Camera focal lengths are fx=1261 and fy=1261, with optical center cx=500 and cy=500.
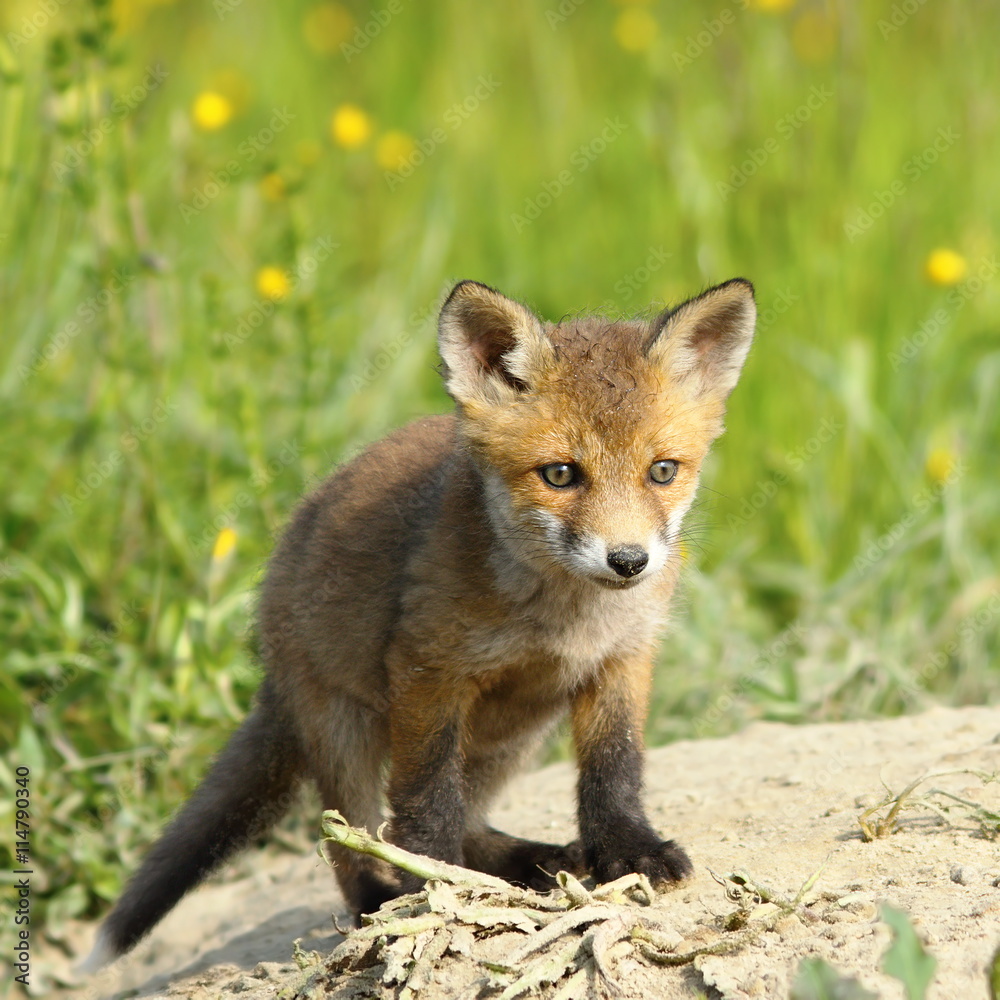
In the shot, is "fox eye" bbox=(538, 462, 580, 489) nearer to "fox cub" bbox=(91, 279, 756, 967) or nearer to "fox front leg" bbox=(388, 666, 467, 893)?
"fox cub" bbox=(91, 279, 756, 967)

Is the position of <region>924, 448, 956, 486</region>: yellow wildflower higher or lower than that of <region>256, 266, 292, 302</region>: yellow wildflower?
lower

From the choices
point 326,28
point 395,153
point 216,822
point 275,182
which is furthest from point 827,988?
point 326,28

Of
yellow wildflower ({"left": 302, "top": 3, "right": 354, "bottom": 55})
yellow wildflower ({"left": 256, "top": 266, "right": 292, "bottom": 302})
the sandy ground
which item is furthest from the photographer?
yellow wildflower ({"left": 302, "top": 3, "right": 354, "bottom": 55})

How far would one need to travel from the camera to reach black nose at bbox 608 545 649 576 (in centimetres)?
289

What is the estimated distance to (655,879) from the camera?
10.2 ft

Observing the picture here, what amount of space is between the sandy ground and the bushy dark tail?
231 millimetres

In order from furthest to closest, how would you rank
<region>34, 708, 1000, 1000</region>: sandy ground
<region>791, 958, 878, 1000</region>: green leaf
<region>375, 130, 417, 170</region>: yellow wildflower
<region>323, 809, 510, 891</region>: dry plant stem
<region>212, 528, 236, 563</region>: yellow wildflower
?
<region>375, 130, 417, 170</region>: yellow wildflower, <region>212, 528, 236, 563</region>: yellow wildflower, <region>323, 809, 510, 891</region>: dry plant stem, <region>34, 708, 1000, 1000</region>: sandy ground, <region>791, 958, 878, 1000</region>: green leaf

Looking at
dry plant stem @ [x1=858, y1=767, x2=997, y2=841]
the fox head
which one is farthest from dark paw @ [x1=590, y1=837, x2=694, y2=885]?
the fox head

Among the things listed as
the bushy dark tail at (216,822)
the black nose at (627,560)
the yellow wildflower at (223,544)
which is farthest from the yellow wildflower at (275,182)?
the black nose at (627,560)

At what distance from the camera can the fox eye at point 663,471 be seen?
3.16 metres

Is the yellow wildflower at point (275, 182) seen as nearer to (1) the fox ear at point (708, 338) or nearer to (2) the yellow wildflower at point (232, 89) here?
(1) the fox ear at point (708, 338)

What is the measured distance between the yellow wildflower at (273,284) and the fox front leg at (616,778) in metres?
2.53

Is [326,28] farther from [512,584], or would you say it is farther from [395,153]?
[512,584]

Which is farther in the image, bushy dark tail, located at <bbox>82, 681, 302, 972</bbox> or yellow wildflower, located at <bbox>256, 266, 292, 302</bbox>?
yellow wildflower, located at <bbox>256, 266, 292, 302</bbox>
